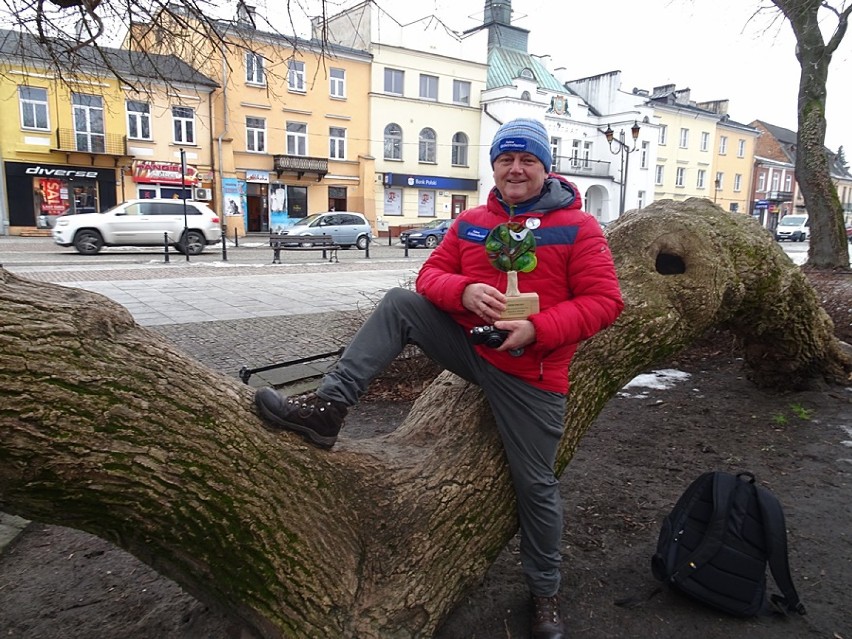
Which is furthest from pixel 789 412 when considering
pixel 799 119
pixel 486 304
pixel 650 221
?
pixel 799 119

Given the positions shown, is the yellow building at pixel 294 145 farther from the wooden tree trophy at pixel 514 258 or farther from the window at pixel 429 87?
the wooden tree trophy at pixel 514 258

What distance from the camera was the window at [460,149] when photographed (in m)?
35.6

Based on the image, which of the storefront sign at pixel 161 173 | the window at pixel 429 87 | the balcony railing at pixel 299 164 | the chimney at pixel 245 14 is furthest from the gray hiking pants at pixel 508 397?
the window at pixel 429 87

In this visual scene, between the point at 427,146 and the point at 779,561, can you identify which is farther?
the point at 427,146

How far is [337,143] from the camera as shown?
1273 inches

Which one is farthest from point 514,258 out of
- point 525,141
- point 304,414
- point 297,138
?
point 297,138

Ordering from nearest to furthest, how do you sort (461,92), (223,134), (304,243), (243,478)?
(243,478) < (304,243) < (223,134) < (461,92)

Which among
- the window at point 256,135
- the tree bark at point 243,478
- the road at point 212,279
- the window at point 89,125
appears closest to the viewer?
the tree bark at point 243,478

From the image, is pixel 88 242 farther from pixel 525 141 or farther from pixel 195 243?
pixel 525 141

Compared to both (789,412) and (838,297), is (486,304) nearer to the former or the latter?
(789,412)

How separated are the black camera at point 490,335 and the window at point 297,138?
101 feet

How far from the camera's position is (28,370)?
141 centimetres

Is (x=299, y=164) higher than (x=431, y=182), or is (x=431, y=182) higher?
(x=299, y=164)

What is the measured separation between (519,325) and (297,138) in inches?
1231
